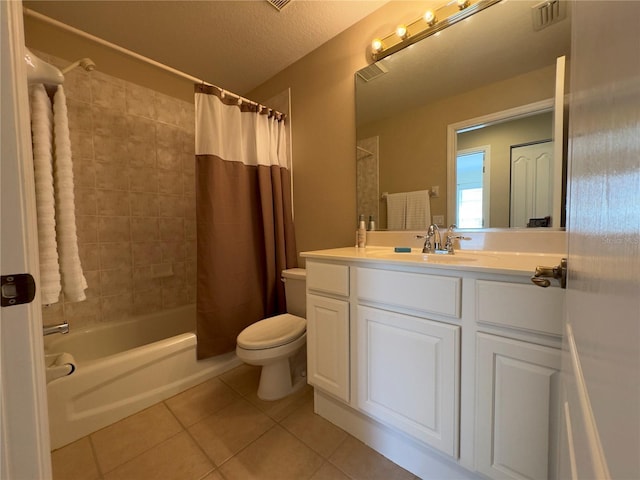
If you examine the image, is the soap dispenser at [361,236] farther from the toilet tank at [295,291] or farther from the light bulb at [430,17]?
the light bulb at [430,17]

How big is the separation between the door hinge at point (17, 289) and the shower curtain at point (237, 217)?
1143 millimetres

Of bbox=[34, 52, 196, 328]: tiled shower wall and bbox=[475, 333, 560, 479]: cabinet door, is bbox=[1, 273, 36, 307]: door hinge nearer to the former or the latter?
bbox=[475, 333, 560, 479]: cabinet door

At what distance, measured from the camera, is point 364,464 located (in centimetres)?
111

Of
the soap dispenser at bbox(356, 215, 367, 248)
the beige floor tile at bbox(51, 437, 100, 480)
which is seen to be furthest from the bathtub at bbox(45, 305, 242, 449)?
the soap dispenser at bbox(356, 215, 367, 248)

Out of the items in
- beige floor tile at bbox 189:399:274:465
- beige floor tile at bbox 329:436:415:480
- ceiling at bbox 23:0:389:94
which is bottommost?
beige floor tile at bbox 329:436:415:480

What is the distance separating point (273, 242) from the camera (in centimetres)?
193

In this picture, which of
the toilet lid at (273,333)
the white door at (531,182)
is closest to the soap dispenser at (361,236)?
the toilet lid at (273,333)

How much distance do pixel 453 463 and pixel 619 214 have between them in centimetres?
118

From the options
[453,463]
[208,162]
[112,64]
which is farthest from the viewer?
[112,64]

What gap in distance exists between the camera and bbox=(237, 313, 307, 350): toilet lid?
1390 mm

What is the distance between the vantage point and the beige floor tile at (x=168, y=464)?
3.46ft

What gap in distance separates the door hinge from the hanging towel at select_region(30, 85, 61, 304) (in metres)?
0.46

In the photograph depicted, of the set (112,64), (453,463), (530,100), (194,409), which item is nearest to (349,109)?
(530,100)

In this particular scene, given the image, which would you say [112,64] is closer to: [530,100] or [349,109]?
[349,109]
